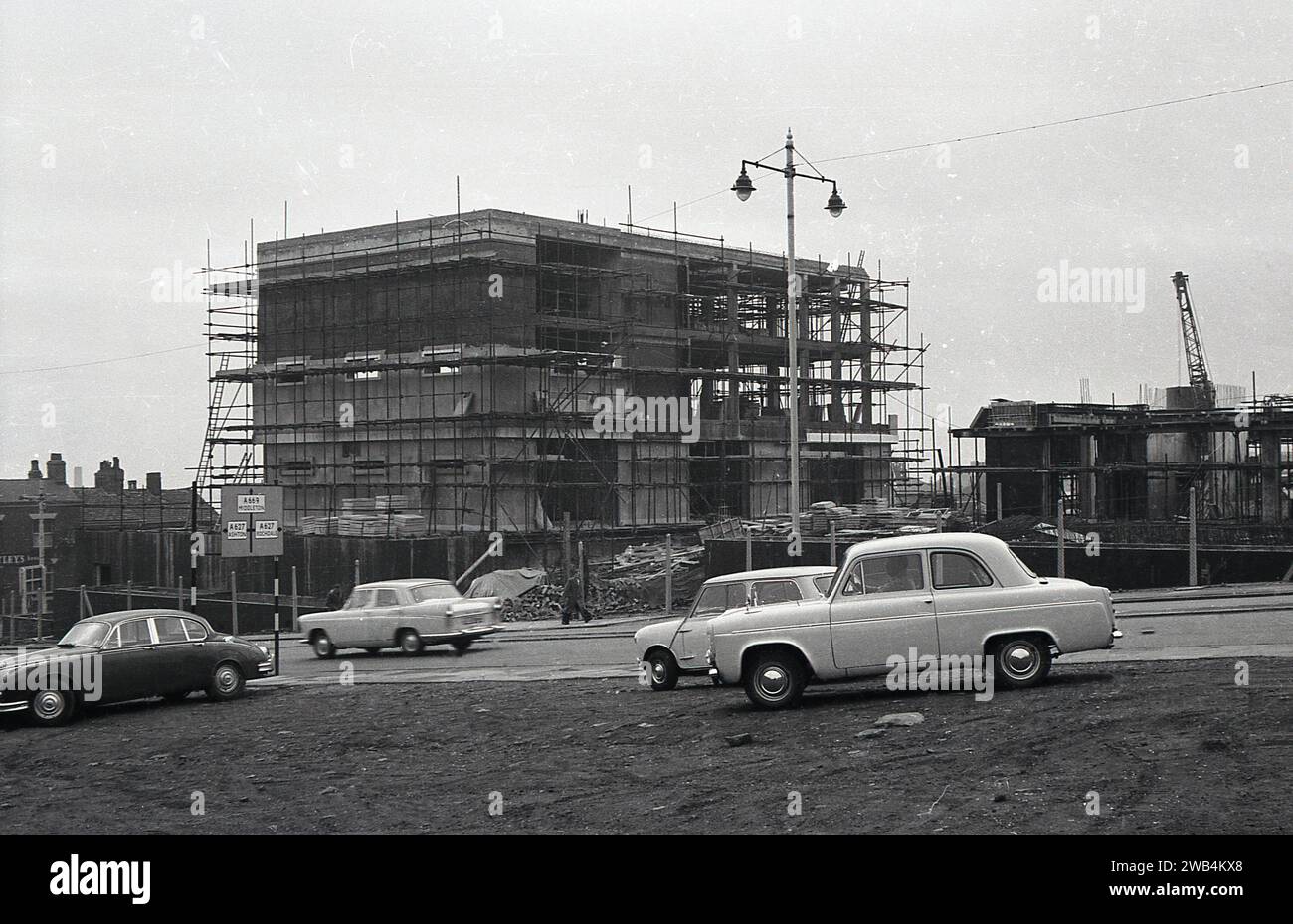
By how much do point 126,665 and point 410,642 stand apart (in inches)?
301

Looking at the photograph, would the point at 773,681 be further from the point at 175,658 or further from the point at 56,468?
the point at 56,468

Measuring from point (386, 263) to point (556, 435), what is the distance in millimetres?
10373

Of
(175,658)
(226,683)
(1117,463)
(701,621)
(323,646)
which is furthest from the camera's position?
(1117,463)

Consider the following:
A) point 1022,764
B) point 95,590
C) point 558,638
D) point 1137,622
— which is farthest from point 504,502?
point 1022,764

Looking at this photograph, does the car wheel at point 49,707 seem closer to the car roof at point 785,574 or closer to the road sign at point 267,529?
the road sign at point 267,529

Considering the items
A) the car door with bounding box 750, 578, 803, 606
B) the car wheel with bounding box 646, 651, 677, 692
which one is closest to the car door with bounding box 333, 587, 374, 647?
the car wheel with bounding box 646, 651, 677, 692

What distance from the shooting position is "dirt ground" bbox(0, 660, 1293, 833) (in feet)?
29.6

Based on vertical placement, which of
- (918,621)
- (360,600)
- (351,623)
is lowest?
(351,623)

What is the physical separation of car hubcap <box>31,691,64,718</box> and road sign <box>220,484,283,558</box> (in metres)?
5.72

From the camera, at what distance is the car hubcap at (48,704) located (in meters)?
17.1

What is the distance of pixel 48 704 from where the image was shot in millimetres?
17156

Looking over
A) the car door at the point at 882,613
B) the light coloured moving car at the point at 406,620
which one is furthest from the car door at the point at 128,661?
the car door at the point at 882,613

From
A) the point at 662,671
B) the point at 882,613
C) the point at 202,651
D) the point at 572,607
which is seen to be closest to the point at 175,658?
the point at 202,651

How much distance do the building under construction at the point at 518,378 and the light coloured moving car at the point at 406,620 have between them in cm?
2237
